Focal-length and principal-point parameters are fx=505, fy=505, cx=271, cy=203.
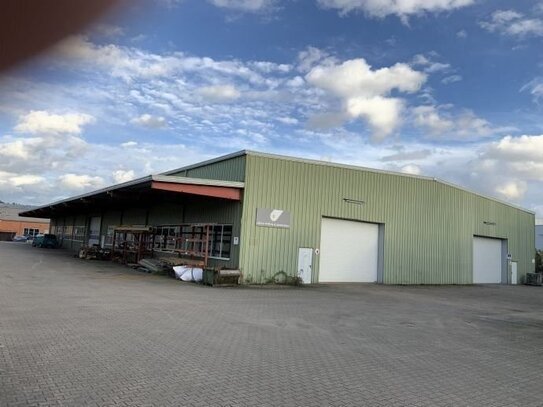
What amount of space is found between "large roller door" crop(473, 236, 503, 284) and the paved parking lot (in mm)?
19452

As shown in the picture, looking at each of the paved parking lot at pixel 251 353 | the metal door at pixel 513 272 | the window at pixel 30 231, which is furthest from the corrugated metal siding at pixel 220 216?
the window at pixel 30 231

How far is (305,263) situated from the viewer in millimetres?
24016

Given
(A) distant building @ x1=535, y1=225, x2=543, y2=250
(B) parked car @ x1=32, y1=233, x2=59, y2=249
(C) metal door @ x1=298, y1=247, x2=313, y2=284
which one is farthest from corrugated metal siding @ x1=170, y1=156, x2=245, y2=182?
(A) distant building @ x1=535, y1=225, x2=543, y2=250

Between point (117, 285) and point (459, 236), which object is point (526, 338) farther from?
point (459, 236)

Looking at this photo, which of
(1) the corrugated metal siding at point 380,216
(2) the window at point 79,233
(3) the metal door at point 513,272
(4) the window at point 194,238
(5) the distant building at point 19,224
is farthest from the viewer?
(5) the distant building at point 19,224

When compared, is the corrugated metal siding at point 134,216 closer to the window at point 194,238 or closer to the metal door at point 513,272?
the window at point 194,238

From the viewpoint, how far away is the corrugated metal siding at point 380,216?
22781 millimetres

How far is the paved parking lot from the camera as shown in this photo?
609 centimetres

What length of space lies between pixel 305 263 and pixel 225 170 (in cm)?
595

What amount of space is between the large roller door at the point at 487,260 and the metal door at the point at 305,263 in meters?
15.1

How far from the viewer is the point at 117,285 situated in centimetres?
1817

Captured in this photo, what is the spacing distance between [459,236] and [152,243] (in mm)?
19333

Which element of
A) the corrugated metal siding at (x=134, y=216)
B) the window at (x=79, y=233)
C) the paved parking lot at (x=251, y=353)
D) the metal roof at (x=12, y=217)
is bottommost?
the paved parking lot at (x=251, y=353)

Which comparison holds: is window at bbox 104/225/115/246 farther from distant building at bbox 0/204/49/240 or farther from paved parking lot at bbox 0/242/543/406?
distant building at bbox 0/204/49/240
